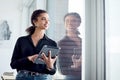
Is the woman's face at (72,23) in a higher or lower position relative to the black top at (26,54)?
higher

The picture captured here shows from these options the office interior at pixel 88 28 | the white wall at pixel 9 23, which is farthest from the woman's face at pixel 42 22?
the white wall at pixel 9 23

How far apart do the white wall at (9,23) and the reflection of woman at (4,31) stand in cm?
5

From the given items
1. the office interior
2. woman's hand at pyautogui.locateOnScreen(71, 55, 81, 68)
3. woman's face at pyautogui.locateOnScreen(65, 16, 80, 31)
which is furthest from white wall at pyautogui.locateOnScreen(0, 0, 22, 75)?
woman's hand at pyautogui.locateOnScreen(71, 55, 81, 68)

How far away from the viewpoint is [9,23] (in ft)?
9.07

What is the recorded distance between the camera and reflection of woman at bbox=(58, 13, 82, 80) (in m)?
2.37

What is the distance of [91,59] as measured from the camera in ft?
7.61

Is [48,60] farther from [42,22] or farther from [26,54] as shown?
[42,22]

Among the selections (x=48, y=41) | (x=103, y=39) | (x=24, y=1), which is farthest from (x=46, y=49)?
(x=24, y=1)

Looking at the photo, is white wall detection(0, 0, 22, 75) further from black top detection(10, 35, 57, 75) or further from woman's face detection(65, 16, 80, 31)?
black top detection(10, 35, 57, 75)

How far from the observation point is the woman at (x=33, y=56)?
61.8 inches
